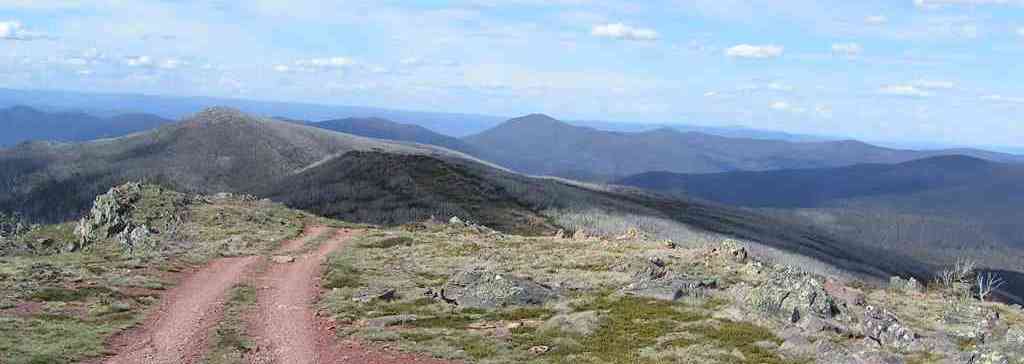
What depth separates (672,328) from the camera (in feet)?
106

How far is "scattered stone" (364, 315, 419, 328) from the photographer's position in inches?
1348

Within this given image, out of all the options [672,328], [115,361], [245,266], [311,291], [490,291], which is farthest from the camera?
[245,266]

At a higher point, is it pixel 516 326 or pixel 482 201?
pixel 516 326

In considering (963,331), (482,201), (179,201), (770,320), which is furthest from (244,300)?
(482,201)

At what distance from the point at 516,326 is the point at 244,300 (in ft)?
50.3

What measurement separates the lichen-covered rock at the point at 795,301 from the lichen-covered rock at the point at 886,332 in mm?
1776

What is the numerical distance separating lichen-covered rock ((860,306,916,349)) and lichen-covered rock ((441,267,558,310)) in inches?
594

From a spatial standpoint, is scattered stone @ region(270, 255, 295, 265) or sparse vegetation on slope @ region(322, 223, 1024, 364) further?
scattered stone @ region(270, 255, 295, 265)

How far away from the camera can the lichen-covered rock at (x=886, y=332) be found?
30062 millimetres

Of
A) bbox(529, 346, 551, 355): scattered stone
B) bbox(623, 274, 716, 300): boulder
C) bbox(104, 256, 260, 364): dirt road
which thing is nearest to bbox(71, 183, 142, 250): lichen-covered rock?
bbox(104, 256, 260, 364): dirt road

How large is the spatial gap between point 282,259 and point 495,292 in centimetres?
2138

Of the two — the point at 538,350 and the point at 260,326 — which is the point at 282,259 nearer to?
the point at 260,326

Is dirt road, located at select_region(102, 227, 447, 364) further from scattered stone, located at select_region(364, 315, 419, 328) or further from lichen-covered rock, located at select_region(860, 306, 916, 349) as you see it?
lichen-covered rock, located at select_region(860, 306, 916, 349)

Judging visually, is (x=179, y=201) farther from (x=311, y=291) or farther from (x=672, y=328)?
(x=672, y=328)
